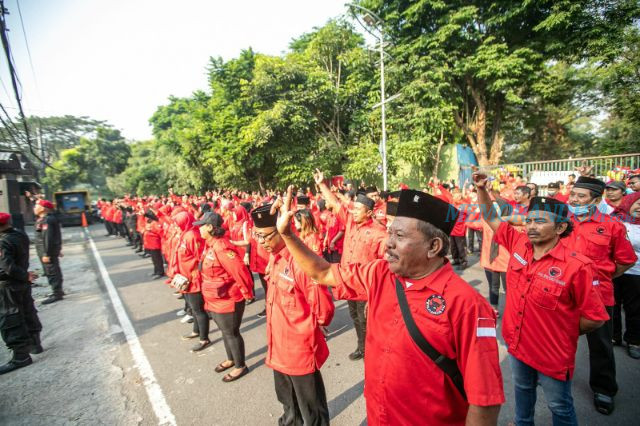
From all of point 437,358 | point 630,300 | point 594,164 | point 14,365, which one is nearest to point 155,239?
point 14,365

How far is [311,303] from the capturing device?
2.80 metres

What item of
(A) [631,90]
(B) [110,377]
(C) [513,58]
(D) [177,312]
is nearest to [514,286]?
(B) [110,377]

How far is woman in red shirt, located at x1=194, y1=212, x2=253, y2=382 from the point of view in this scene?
396 centimetres

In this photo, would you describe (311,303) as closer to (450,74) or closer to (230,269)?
(230,269)

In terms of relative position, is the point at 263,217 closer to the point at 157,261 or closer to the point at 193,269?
the point at 193,269

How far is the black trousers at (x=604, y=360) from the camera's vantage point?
3.14 meters

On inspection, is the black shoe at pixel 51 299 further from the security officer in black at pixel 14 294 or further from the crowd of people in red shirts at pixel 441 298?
the crowd of people in red shirts at pixel 441 298

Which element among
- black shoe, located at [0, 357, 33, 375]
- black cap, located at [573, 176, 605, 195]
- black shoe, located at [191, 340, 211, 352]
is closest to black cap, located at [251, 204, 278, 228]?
black shoe, located at [191, 340, 211, 352]

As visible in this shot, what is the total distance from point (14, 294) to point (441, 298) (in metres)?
6.22

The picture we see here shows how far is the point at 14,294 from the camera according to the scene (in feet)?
15.7

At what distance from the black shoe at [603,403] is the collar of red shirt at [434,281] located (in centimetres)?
299

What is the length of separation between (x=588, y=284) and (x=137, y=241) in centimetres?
1556

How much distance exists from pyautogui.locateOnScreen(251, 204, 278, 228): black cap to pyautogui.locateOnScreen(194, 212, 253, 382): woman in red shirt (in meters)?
1.36

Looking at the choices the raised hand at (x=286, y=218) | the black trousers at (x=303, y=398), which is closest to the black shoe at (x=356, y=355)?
the black trousers at (x=303, y=398)
